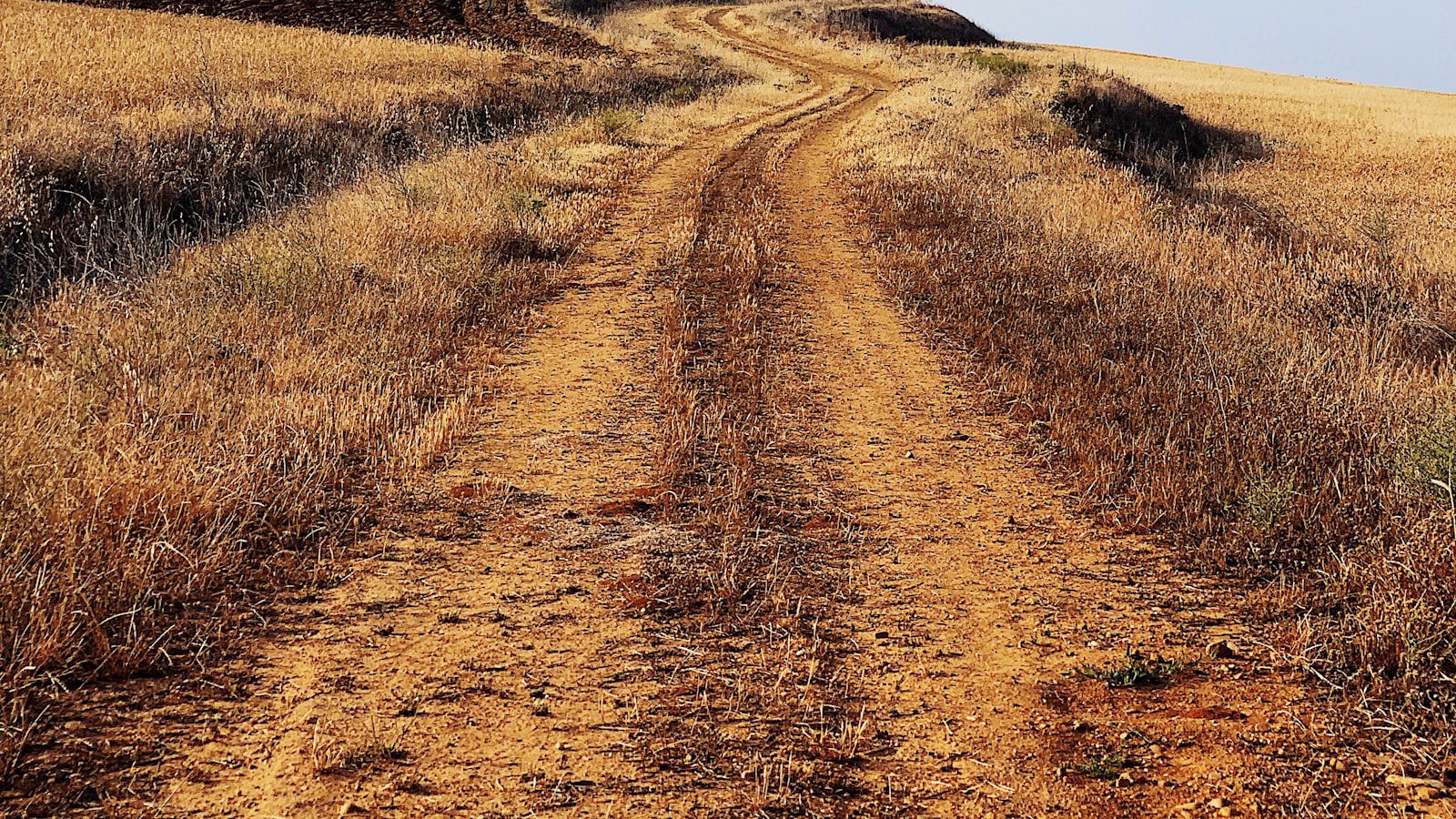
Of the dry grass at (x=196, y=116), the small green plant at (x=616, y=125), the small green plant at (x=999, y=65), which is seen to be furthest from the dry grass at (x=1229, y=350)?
the small green plant at (x=999, y=65)

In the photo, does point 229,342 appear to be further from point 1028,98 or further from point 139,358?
point 1028,98

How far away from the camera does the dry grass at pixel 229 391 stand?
3.98 meters

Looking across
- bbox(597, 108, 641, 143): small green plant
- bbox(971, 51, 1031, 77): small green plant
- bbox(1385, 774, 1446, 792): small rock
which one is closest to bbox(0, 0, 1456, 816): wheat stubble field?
bbox(1385, 774, 1446, 792): small rock

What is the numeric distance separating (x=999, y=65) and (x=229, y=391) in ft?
92.0

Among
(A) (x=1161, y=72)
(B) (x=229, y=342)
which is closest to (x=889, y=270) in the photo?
(B) (x=229, y=342)

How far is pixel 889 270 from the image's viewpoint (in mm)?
9969

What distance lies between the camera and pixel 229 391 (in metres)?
6.32

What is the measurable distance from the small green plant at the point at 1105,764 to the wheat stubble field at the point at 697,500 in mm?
26

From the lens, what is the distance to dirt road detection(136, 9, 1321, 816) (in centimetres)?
327

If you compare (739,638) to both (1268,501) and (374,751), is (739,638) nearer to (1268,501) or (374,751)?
(374,751)

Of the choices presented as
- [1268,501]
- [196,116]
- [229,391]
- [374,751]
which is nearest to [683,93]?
[196,116]

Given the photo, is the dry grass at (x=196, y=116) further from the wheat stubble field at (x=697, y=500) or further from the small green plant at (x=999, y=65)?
the small green plant at (x=999, y=65)

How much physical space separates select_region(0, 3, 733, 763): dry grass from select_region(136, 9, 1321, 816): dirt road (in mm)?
444

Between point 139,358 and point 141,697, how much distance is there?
3580 millimetres
